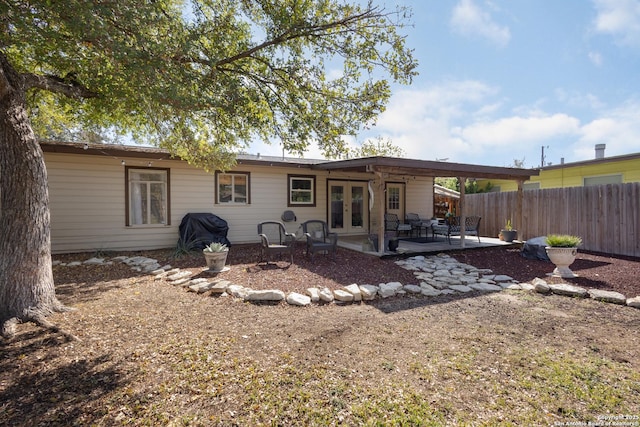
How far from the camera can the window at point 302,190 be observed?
9.91 meters

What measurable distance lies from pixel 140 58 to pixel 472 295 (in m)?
5.56

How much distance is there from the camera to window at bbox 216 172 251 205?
8970mm

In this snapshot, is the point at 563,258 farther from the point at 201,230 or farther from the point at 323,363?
the point at 201,230

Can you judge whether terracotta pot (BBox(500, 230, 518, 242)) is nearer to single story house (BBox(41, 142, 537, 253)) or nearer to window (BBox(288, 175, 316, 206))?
single story house (BBox(41, 142, 537, 253))

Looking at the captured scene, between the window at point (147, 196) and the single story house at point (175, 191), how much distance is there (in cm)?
2

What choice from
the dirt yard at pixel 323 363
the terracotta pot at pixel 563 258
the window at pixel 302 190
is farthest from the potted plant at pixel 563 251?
the window at pixel 302 190

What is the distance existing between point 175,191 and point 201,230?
1.36 metres

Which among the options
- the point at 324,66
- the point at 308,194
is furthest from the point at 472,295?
the point at 308,194

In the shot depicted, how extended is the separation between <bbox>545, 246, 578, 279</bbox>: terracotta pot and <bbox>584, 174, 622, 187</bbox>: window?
331 inches

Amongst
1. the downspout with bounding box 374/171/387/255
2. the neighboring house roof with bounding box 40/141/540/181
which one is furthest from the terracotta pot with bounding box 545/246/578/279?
the downspout with bounding box 374/171/387/255

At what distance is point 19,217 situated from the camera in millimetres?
3391

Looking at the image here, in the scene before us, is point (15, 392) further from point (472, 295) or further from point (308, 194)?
point (308, 194)

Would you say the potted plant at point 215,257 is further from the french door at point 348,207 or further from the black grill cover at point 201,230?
the french door at point 348,207

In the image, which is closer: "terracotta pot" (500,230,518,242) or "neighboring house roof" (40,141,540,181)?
"neighboring house roof" (40,141,540,181)
